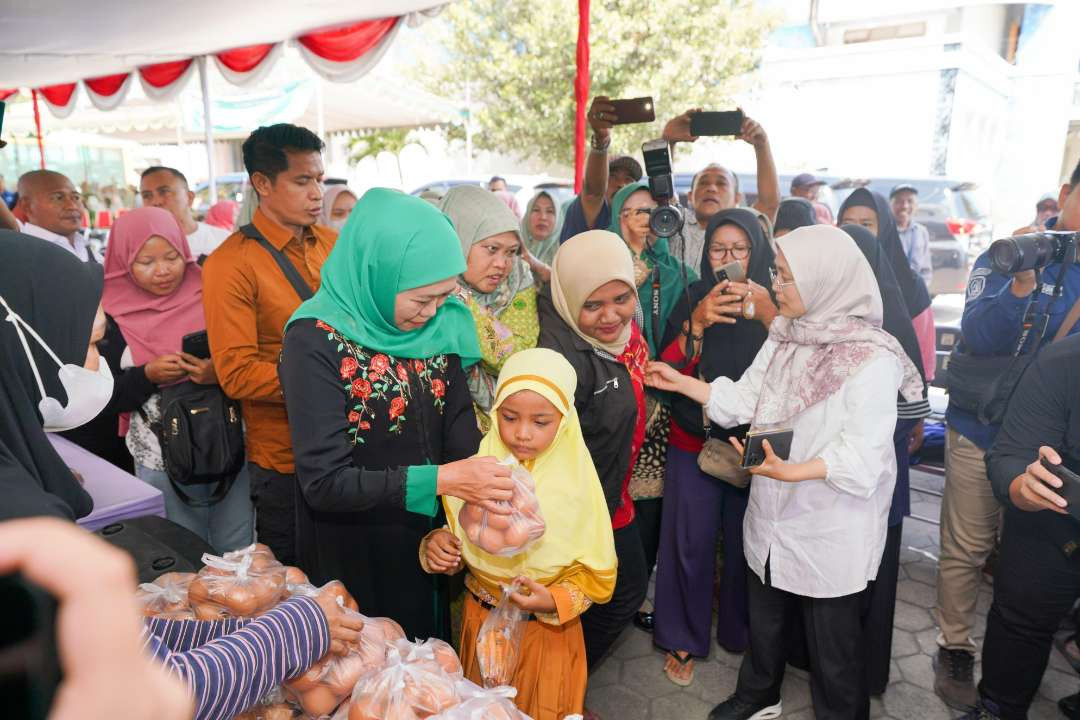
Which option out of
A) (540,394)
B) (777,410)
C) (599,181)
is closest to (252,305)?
(540,394)

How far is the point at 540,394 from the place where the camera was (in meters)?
1.68

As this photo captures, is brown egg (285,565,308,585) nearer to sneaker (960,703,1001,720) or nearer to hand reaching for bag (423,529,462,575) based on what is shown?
hand reaching for bag (423,529,462,575)

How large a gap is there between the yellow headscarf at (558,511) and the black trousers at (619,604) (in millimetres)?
374

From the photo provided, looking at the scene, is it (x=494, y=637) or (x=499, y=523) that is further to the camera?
(x=494, y=637)

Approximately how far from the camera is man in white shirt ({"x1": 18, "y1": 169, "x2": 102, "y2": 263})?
12.2ft

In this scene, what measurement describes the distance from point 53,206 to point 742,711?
13.9 feet

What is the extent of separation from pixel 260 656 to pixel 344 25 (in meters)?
5.35

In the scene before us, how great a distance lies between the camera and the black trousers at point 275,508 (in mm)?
2238

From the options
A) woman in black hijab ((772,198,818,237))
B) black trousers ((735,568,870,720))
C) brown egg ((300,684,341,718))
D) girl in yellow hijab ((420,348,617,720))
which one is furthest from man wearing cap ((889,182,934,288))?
brown egg ((300,684,341,718))

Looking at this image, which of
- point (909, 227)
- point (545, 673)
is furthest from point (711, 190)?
point (909, 227)

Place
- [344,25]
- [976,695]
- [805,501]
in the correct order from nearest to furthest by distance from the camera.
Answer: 1. [805,501]
2. [976,695]
3. [344,25]

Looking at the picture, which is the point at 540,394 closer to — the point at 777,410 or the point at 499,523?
the point at 499,523

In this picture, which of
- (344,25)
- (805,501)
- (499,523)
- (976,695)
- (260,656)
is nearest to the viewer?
(260,656)

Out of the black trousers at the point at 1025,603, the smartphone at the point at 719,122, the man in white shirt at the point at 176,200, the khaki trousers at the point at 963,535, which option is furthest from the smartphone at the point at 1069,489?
the man in white shirt at the point at 176,200
